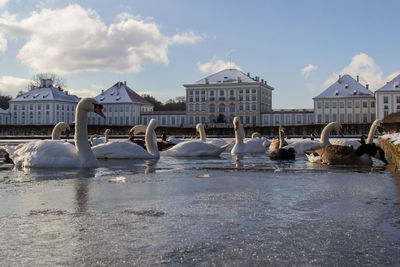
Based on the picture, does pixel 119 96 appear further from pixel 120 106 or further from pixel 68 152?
pixel 68 152

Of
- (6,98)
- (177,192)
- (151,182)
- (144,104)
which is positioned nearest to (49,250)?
(177,192)

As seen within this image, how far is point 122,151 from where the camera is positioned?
1161 centimetres

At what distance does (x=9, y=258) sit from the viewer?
9.11 ft

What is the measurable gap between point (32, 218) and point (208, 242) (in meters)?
1.64

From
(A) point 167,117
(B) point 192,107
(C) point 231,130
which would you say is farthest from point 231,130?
(B) point 192,107

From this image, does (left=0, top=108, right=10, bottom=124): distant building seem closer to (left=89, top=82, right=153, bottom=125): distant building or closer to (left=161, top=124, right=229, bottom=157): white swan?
(left=89, top=82, right=153, bottom=125): distant building

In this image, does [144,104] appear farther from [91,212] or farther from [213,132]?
[91,212]

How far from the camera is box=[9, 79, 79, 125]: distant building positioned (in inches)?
4387

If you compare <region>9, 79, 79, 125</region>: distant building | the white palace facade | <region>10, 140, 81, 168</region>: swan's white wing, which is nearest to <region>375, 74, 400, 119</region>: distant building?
the white palace facade

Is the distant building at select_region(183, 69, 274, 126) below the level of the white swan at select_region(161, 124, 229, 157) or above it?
above

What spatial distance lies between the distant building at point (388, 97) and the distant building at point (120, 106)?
182ft

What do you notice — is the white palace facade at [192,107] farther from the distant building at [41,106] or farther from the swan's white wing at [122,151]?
the swan's white wing at [122,151]

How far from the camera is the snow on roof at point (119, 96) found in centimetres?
11725

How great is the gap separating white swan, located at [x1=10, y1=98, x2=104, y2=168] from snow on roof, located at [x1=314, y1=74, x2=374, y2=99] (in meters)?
97.1
